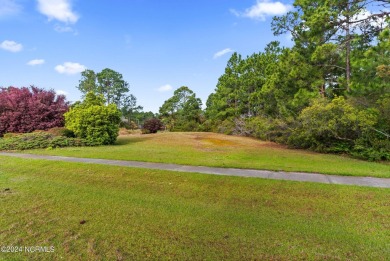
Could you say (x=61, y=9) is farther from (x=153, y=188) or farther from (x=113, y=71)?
(x=113, y=71)

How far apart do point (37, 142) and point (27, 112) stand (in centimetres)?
522

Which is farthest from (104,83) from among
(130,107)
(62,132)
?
(62,132)

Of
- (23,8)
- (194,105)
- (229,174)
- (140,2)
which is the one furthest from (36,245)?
(194,105)

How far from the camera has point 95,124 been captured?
1414 cm

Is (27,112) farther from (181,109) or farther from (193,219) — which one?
(181,109)

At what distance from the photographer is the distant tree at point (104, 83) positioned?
4216 centimetres

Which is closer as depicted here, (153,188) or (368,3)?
(153,188)

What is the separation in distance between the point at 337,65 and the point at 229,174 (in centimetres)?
1132

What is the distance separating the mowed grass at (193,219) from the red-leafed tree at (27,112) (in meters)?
11.4

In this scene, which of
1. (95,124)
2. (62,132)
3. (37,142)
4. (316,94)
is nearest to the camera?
(37,142)

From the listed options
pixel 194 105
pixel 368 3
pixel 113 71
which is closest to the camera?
pixel 368 3

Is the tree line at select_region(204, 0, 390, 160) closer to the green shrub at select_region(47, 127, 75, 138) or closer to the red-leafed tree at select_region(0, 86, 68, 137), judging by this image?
the green shrub at select_region(47, 127, 75, 138)

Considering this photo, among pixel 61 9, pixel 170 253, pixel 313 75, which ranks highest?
pixel 61 9

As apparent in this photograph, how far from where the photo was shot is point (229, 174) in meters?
6.49
